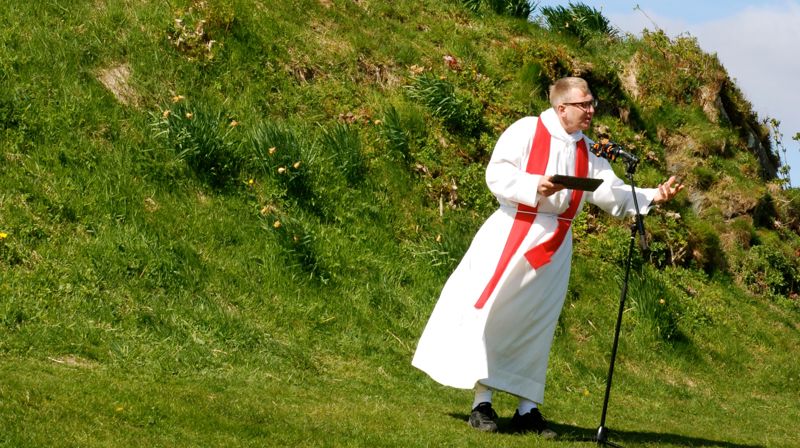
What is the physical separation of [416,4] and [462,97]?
6.99 ft

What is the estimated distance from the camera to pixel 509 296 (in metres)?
7.44

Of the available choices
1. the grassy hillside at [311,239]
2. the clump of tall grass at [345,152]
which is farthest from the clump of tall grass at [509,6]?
the clump of tall grass at [345,152]

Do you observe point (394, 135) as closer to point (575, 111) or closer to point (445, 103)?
point (445, 103)

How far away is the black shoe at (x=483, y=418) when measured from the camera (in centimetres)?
746

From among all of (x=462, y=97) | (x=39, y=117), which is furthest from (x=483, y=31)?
(x=39, y=117)

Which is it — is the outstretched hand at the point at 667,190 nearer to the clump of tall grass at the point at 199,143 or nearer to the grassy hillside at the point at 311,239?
the grassy hillside at the point at 311,239

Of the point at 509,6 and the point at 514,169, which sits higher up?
the point at 509,6

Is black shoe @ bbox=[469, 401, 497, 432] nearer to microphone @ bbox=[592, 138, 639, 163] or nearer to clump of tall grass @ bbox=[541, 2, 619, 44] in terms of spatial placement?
microphone @ bbox=[592, 138, 639, 163]

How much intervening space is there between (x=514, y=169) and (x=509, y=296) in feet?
A: 2.63

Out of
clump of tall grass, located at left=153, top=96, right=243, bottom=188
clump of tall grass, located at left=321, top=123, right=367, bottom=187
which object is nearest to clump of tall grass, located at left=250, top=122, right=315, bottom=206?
clump of tall grass, located at left=153, top=96, right=243, bottom=188

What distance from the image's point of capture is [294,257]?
382 inches

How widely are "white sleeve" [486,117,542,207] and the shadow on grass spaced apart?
5.01 ft

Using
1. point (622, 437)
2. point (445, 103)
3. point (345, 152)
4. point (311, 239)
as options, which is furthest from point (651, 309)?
point (311, 239)

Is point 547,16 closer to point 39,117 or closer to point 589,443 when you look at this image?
point 39,117
